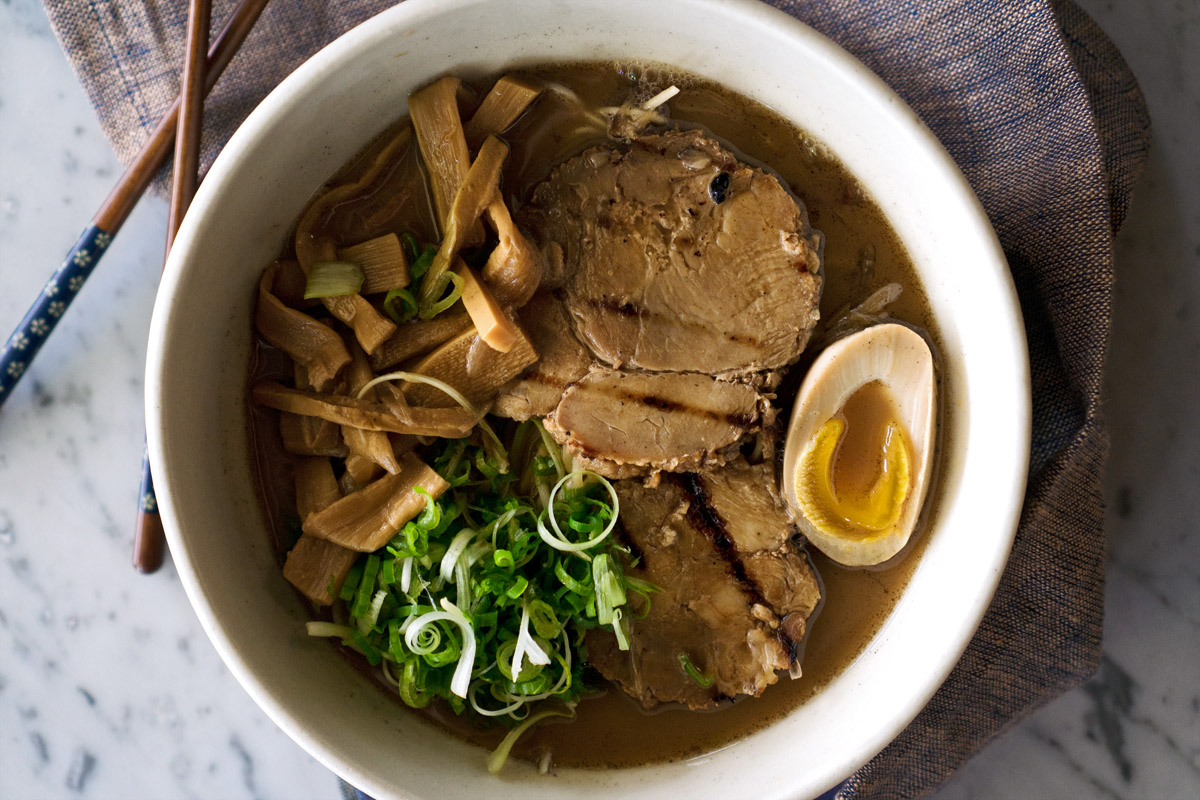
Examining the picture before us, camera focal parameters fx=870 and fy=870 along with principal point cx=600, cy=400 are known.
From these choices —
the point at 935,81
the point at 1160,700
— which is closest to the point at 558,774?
the point at 1160,700

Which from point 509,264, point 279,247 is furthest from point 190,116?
point 509,264

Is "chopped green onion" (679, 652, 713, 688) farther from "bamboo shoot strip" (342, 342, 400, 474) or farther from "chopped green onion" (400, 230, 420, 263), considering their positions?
"chopped green onion" (400, 230, 420, 263)

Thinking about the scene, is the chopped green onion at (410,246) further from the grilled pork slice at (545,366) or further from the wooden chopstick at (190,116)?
the wooden chopstick at (190,116)

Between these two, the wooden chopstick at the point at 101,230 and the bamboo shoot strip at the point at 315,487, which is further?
the wooden chopstick at the point at 101,230

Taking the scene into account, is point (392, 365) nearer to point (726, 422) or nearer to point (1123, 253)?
point (726, 422)

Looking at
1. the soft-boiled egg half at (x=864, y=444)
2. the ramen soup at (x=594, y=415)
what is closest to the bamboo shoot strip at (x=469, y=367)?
the ramen soup at (x=594, y=415)

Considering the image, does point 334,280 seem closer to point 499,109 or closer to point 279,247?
point 279,247

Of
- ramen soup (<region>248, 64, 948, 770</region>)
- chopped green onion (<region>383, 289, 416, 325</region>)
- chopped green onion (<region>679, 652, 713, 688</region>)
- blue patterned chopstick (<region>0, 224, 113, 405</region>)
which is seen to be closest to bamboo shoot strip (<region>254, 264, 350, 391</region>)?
ramen soup (<region>248, 64, 948, 770</region>)
